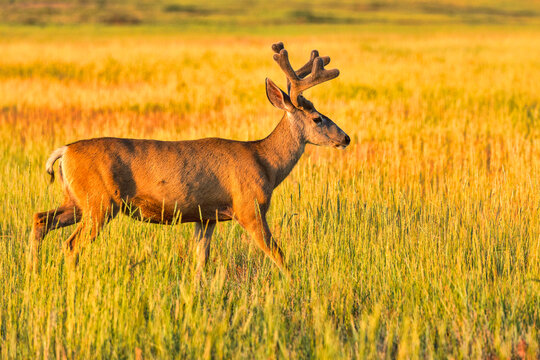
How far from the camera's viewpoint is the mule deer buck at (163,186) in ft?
15.8

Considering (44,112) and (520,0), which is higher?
(520,0)

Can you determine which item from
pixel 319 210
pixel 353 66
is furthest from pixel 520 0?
pixel 319 210

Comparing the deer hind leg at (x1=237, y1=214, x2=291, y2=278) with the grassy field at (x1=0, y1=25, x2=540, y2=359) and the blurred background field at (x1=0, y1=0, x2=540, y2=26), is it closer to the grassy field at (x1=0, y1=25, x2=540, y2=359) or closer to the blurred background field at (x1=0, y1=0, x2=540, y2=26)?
the grassy field at (x1=0, y1=25, x2=540, y2=359)

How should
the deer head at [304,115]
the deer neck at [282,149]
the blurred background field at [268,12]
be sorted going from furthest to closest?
the blurred background field at [268,12]
the deer head at [304,115]
the deer neck at [282,149]

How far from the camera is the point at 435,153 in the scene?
372 inches

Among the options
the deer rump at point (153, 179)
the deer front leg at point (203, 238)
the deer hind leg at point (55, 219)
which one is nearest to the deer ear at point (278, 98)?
the deer rump at point (153, 179)

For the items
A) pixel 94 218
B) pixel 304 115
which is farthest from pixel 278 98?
pixel 94 218

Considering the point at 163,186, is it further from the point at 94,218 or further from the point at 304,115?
the point at 304,115

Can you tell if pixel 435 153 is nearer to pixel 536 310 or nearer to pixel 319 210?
pixel 319 210

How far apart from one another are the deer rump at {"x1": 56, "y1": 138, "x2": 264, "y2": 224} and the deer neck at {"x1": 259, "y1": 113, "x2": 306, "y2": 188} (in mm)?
300

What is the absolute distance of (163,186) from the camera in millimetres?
4832

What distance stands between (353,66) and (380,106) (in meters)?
9.59

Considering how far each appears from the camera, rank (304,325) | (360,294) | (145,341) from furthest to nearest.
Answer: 1. (360,294)
2. (304,325)
3. (145,341)

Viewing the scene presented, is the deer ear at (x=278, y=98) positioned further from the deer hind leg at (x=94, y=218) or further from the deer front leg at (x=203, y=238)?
the deer hind leg at (x=94, y=218)
